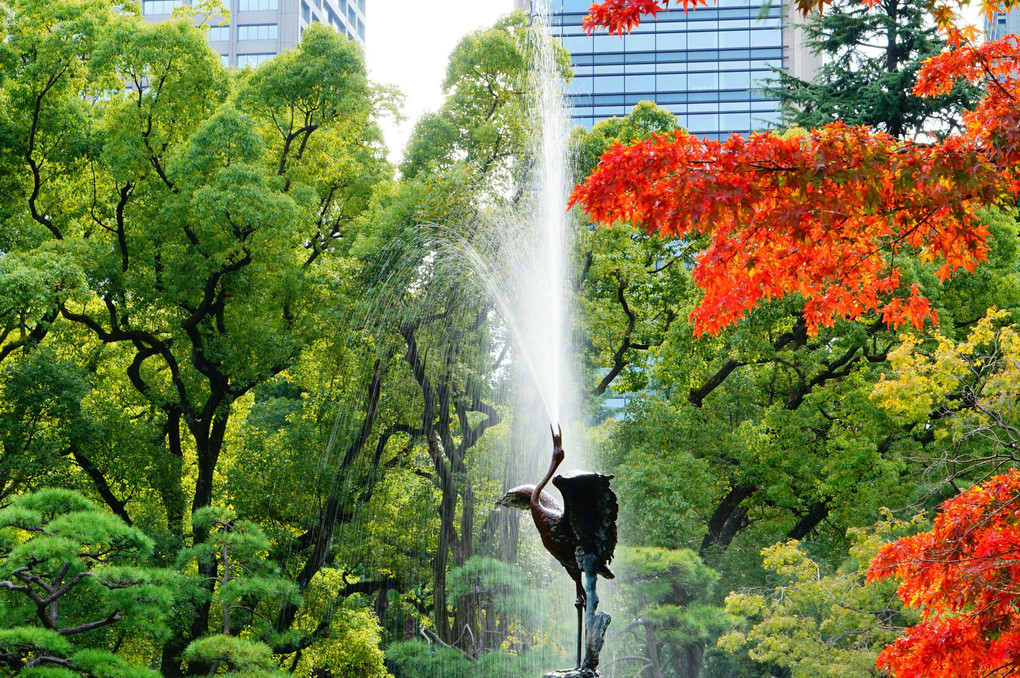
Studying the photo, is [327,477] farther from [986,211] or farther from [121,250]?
[986,211]

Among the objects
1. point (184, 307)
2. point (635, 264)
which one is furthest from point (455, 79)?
point (184, 307)

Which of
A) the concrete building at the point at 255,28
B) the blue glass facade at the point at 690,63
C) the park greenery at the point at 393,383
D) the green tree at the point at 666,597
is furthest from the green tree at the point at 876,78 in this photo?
the concrete building at the point at 255,28

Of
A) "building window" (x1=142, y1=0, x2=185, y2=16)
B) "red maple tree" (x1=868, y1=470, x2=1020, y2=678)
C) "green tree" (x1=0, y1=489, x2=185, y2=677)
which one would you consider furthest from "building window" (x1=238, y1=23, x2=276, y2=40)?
"red maple tree" (x1=868, y1=470, x2=1020, y2=678)

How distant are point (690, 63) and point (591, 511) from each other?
56.6 m

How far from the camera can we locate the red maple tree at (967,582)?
574 cm

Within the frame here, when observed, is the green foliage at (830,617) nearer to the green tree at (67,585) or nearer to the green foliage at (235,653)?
the green foliage at (235,653)

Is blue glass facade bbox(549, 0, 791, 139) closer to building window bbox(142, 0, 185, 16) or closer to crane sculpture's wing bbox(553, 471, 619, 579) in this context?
building window bbox(142, 0, 185, 16)

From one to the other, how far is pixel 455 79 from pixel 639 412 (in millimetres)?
5408

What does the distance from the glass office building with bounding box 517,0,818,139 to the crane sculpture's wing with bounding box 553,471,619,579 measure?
5426cm

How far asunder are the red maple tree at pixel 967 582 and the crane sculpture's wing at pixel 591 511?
7.20 ft

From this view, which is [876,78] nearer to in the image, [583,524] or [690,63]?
[583,524]

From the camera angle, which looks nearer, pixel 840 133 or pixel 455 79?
pixel 840 133

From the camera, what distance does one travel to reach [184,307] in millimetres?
12930

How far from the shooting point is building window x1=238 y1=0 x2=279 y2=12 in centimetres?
5675
